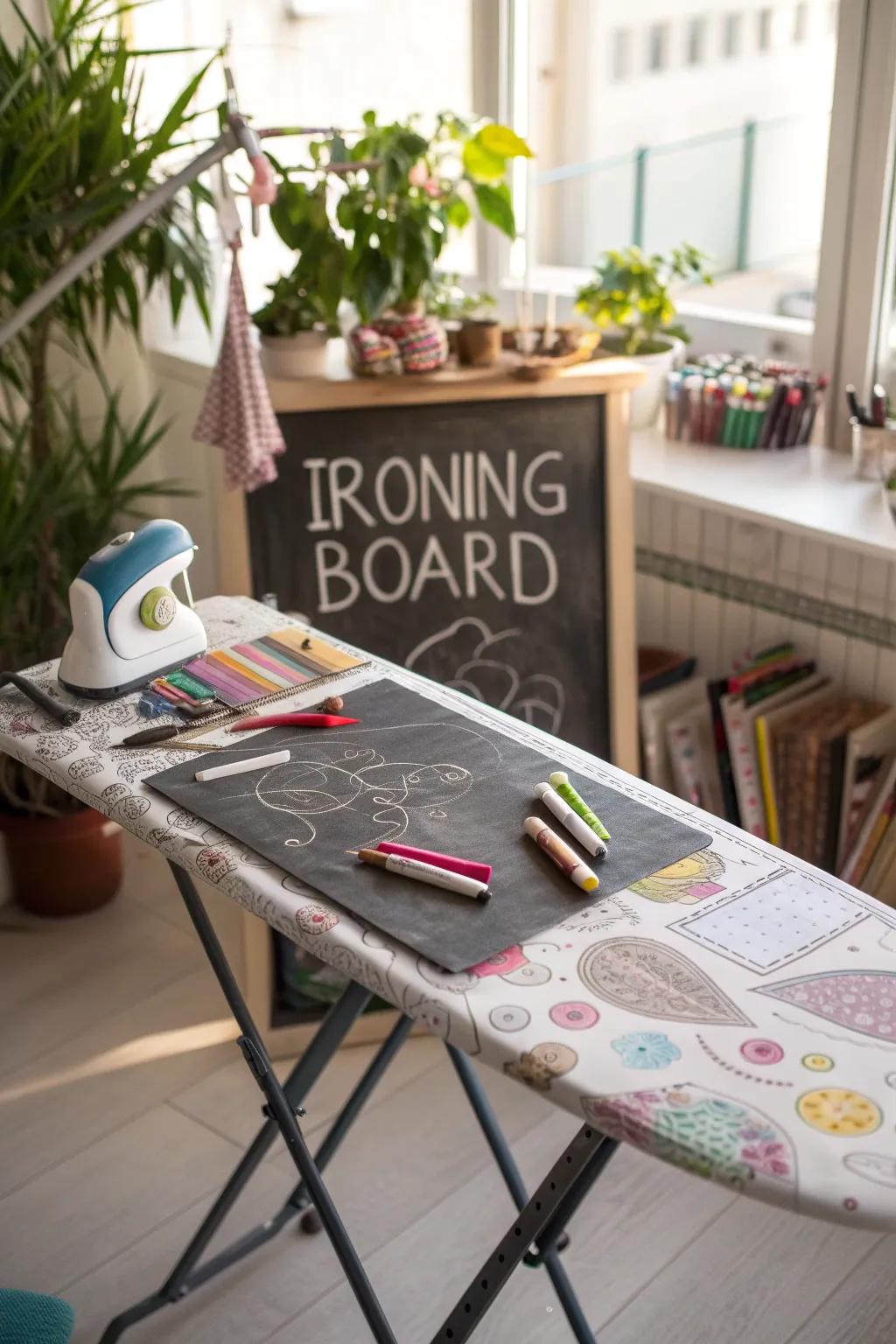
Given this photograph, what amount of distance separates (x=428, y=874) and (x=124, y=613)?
0.57 metres

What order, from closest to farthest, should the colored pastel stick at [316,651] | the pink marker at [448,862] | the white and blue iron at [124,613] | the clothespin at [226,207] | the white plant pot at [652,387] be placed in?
1. the pink marker at [448,862]
2. the white and blue iron at [124,613]
3. the colored pastel stick at [316,651]
4. the clothespin at [226,207]
5. the white plant pot at [652,387]

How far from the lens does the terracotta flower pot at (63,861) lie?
2836 millimetres

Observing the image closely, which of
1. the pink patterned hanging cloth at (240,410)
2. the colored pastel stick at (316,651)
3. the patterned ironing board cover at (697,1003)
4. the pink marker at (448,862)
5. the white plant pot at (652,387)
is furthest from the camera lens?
the white plant pot at (652,387)

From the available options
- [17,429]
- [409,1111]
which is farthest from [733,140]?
[409,1111]

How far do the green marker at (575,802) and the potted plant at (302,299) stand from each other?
1.15 m

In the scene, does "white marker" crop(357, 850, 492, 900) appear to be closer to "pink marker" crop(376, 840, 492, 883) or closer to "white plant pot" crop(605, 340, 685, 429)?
"pink marker" crop(376, 840, 492, 883)

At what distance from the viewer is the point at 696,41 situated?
2.87 m

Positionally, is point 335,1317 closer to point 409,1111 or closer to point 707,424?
point 409,1111

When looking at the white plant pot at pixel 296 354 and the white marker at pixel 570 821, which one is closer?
the white marker at pixel 570 821

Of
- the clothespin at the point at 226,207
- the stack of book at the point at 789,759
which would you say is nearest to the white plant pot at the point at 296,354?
the clothespin at the point at 226,207

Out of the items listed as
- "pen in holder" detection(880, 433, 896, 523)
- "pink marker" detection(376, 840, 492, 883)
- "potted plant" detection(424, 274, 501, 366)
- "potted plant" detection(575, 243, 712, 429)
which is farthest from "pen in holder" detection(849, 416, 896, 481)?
"pink marker" detection(376, 840, 492, 883)

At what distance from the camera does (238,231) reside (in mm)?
2045

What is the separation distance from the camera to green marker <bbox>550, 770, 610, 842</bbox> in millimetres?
1441

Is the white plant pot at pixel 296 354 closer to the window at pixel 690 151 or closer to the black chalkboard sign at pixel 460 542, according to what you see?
the black chalkboard sign at pixel 460 542
